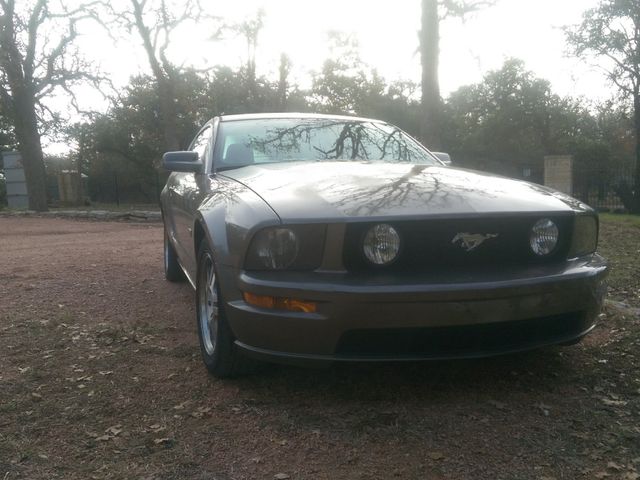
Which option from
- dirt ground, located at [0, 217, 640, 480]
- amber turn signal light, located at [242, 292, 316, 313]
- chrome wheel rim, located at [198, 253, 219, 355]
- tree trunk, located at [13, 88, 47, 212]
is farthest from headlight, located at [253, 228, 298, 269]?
tree trunk, located at [13, 88, 47, 212]

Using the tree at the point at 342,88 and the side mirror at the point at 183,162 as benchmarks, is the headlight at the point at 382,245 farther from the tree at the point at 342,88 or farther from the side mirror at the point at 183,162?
the tree at the point at 342,88

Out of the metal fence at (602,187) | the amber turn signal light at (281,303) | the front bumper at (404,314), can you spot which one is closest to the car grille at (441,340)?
the front bumper at (404,314)

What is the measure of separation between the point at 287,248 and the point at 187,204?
6.16 ft

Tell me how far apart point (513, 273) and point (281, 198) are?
3.76ft

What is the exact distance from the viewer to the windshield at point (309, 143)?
4445 mm

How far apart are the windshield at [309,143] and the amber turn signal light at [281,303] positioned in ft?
5.18

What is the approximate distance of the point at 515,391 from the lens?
323 centimetres

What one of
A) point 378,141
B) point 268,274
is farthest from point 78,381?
point 378,141

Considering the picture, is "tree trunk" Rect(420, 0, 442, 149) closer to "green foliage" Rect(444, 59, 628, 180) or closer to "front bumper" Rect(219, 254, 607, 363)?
"front bumper" Rect(219, 254, 607, 363)

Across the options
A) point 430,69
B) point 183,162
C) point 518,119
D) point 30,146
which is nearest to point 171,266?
point 183,162

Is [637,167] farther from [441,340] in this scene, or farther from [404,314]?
[404,314]

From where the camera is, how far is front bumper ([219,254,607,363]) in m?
2.79

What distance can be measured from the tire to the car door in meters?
0.41

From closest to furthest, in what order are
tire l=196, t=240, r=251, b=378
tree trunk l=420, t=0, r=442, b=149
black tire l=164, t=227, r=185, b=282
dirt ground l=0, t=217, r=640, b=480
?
dirt ground l=0, t=217, r=640, b=480 < tire l=196, t=240, r=251, b=378 < black tire l=164, t=227, r=185, b=282 < tree trunk l=420, t=0, r=442, b=149
